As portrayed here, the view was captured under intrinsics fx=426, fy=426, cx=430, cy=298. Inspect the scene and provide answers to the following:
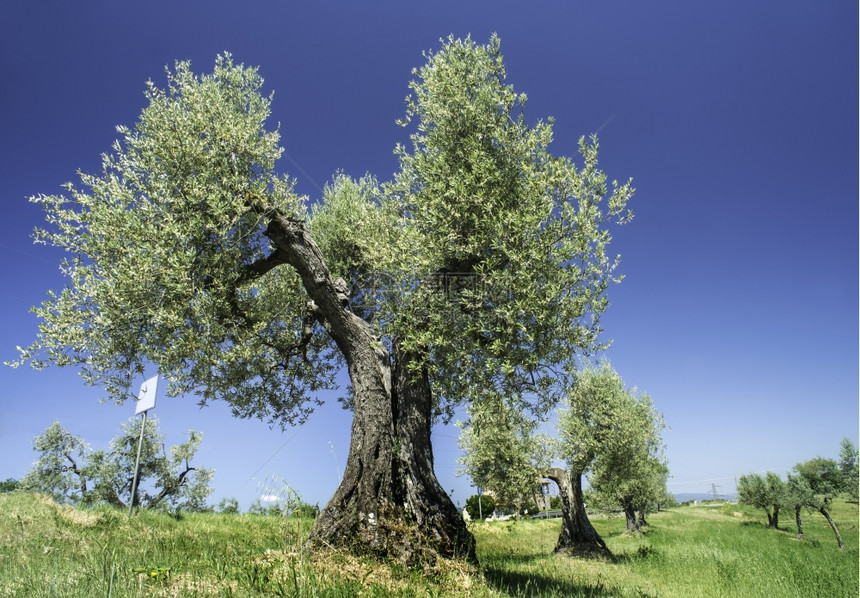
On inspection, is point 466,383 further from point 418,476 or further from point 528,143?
point 528,143

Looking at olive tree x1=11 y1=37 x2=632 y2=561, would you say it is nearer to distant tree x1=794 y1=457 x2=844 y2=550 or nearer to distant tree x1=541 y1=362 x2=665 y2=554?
distant tree x1=541 y1=362 x2=665 y2=554

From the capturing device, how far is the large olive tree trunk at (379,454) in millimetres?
9984

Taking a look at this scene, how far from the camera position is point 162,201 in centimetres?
1123

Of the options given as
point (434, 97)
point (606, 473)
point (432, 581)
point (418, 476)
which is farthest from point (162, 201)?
point (606, 473)

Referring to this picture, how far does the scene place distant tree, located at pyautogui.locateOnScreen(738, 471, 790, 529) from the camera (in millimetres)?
57344

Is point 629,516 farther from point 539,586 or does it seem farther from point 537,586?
point 537,586

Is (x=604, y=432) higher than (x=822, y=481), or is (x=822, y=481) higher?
(x=604, y=432)

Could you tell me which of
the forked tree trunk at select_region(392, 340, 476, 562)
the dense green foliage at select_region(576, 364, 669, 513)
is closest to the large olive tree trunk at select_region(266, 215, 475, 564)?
the forked tree trunk at select_region(392, 340, 476, 562)

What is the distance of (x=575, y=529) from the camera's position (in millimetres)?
23328

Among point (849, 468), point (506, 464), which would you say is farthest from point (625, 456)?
point (849, 468)

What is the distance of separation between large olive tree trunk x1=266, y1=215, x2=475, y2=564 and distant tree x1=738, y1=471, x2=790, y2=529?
64657 mm

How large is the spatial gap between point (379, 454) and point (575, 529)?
57.9ft

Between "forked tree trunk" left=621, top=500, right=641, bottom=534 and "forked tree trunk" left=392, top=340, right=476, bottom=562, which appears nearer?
"forked tree trunk" left=392, top=340, right=476, bottom=562

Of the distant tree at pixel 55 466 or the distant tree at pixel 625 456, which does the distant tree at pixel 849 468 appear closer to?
the distant tree at pixel 625 456
